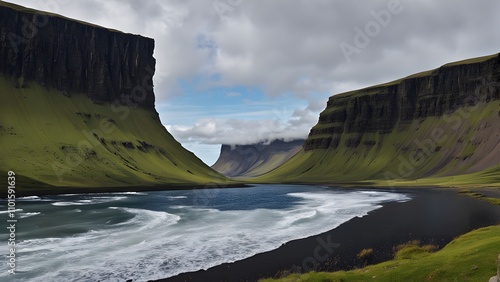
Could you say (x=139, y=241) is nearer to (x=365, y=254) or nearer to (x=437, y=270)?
(x=365, y=254)

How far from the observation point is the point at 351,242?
43188mm

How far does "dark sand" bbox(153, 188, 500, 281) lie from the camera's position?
106ft

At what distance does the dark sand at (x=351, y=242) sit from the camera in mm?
32375

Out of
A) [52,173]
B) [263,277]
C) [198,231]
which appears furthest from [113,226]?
[52,173]

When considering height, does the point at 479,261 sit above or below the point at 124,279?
above

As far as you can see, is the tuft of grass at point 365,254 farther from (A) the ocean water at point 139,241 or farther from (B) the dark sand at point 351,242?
(A) the ocean water at point 139,241

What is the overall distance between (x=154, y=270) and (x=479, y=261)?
26.3m

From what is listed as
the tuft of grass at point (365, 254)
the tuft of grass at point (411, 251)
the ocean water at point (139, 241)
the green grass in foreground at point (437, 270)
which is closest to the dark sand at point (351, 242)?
the tuft of grass at point (365, 254)

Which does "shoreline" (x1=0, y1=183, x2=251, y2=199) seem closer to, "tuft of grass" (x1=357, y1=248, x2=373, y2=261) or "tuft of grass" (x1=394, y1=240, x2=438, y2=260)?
"tuft of grass" (x1=357, y1=248, x2=373, y2=261)

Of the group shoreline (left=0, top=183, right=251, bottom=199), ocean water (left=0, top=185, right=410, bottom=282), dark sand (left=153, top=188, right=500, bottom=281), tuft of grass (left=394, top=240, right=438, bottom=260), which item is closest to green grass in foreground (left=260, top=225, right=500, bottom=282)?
tuft of grass (left=394, top=240, right=438, bottom=260)

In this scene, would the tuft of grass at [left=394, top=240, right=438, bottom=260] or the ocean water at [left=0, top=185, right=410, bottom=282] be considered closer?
the ocean water at [left=0, top=185, right=410, bottom=282]

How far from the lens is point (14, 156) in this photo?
16512 centimetres

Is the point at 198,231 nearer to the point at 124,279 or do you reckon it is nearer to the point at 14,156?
the point at 124,279

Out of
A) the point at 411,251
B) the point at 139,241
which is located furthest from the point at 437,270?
the point at 139,241
